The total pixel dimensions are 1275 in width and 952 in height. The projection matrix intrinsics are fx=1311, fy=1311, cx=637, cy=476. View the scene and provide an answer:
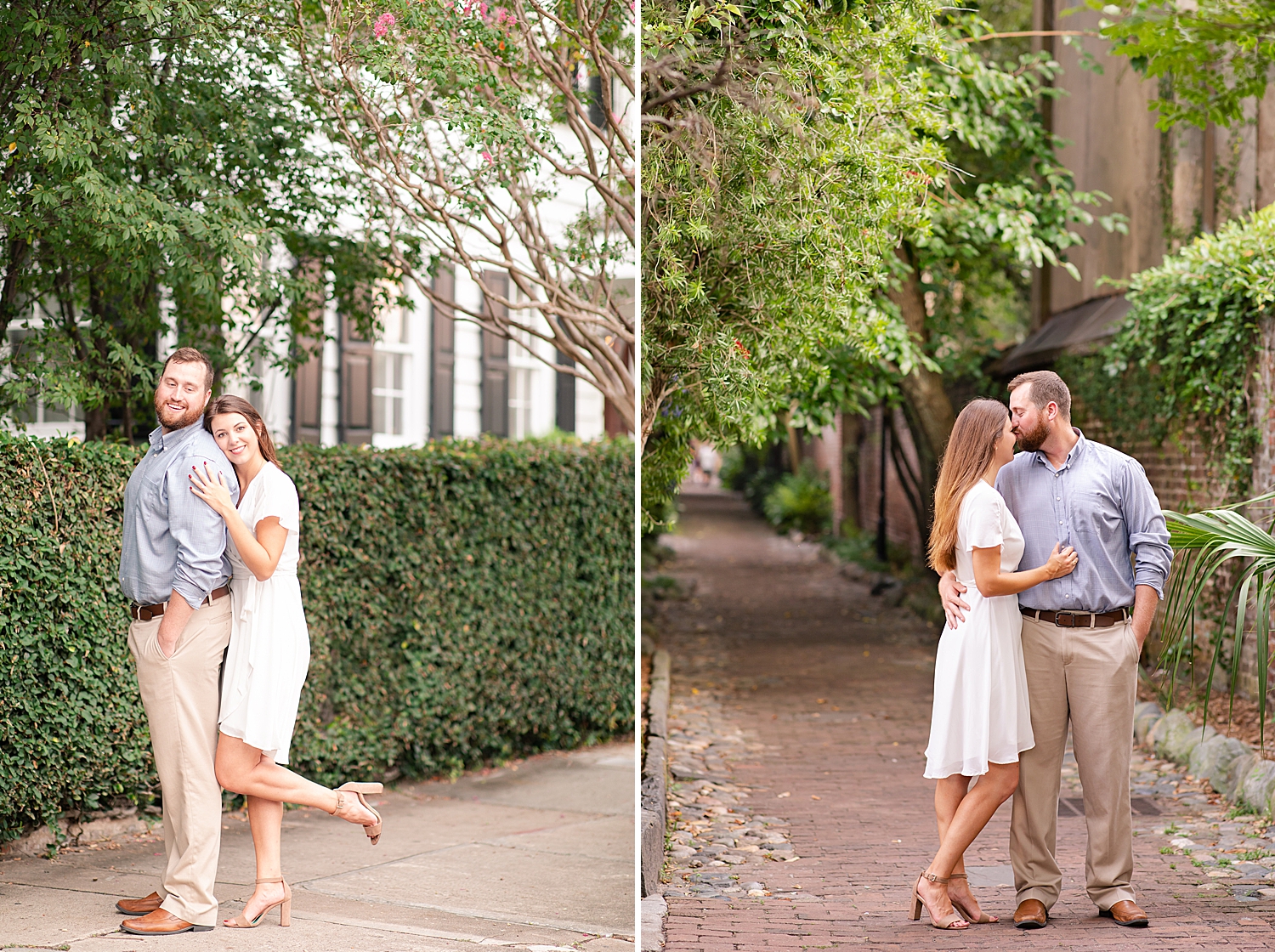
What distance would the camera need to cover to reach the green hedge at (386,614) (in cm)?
600

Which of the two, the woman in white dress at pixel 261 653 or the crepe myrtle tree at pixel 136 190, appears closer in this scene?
the woman in white dress at pixel 261 653

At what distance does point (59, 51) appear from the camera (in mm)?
6129

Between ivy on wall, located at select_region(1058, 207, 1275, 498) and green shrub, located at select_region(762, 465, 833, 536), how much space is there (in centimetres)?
1869

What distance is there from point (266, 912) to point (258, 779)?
0.54m

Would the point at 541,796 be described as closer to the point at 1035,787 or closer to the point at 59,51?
the point at 1035,787

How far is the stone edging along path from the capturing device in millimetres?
6902

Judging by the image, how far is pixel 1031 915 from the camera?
4934 millimetres

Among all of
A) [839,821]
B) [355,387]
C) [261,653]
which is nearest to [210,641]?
[261,653]

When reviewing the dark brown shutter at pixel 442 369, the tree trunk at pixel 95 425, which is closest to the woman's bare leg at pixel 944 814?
the tree trunk at pixel 95 425

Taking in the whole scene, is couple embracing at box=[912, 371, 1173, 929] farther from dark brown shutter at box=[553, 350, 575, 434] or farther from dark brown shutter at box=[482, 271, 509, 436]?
dark brown shutter at box=[553, 350, 575, 434]

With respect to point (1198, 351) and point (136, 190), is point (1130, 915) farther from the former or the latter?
point (136, 190)

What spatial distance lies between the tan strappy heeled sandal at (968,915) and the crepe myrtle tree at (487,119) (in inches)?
143

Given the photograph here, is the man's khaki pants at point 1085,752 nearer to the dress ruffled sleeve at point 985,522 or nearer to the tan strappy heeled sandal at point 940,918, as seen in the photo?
the tan strappy heeled sandal at point 940,918

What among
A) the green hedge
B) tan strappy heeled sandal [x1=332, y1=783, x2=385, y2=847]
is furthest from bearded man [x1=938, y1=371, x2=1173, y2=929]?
the green hedge
